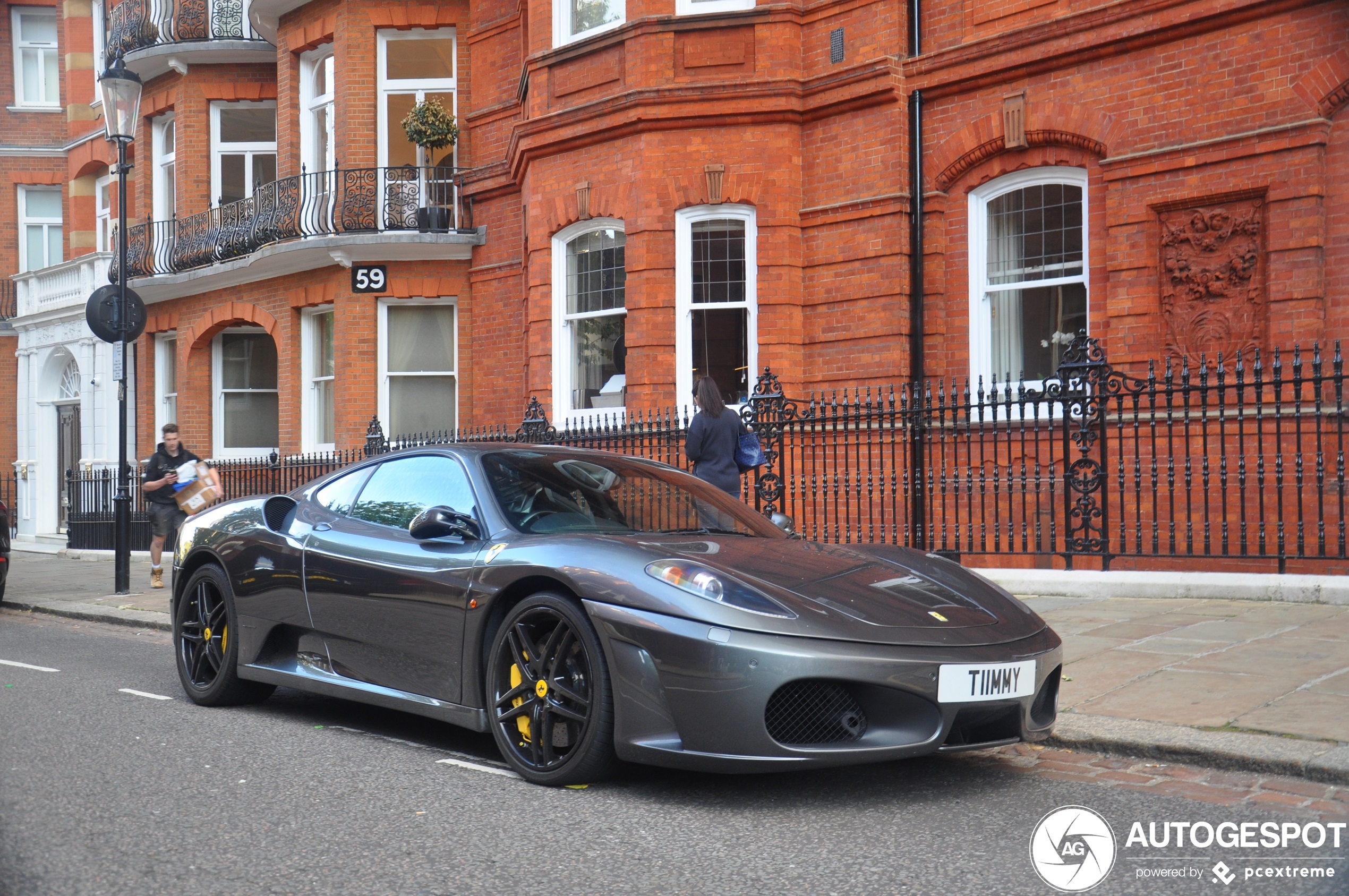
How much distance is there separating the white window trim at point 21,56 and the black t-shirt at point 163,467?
17.6 metres

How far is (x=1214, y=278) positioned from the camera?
1128cm

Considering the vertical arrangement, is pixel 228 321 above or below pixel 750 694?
above

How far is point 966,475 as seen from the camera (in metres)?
Result: 12.7

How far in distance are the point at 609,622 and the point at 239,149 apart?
62.7 ft

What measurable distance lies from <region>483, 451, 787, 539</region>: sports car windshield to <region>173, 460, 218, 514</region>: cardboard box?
8582 millimetres

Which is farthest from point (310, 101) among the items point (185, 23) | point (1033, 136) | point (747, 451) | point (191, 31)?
point (747, 451)

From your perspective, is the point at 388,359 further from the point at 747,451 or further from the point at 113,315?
the point at 747,451

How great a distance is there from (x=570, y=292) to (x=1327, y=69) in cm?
817

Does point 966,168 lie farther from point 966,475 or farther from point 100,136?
point 100,136

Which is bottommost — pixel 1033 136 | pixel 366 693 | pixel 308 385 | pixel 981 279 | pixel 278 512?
pixel 366 693

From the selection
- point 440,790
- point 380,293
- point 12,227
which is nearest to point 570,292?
point 380,293

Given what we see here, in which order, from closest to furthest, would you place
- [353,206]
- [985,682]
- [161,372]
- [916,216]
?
[985,682] < [916,216] < [353,206] < [161,372]

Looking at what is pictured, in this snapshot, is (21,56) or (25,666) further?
(21,56)

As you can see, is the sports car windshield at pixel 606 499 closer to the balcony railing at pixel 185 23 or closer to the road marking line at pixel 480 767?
the road marking line at pixel 480 767
